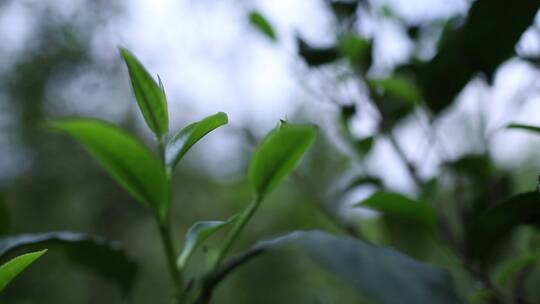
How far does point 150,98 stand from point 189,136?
0.03 metres

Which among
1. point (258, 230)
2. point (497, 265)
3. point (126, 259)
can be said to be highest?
point (126, 259)

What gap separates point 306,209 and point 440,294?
1913 millimetres

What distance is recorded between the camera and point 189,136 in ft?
0.94

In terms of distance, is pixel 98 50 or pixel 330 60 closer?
pixel 330 60

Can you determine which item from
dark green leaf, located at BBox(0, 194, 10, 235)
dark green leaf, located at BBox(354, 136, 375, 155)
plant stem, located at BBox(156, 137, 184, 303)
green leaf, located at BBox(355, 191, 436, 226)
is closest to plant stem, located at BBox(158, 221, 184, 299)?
plant stem, located at BBox(156, 137, 184, 303)

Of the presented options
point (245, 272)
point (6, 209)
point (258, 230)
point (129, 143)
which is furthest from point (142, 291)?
point (129, 143)

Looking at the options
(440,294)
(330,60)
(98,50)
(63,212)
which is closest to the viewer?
(440,294)

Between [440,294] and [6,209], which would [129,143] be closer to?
[440,294]

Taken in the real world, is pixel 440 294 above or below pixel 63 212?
above

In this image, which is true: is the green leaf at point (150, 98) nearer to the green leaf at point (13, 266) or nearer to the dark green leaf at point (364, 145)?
the green leaf at point (13, 266)

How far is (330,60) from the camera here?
57 cm

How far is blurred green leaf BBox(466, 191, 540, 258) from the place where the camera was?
32 centimetres

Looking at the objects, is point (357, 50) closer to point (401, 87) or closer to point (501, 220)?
point (401, 87)

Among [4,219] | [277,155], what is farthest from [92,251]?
[277,155]
